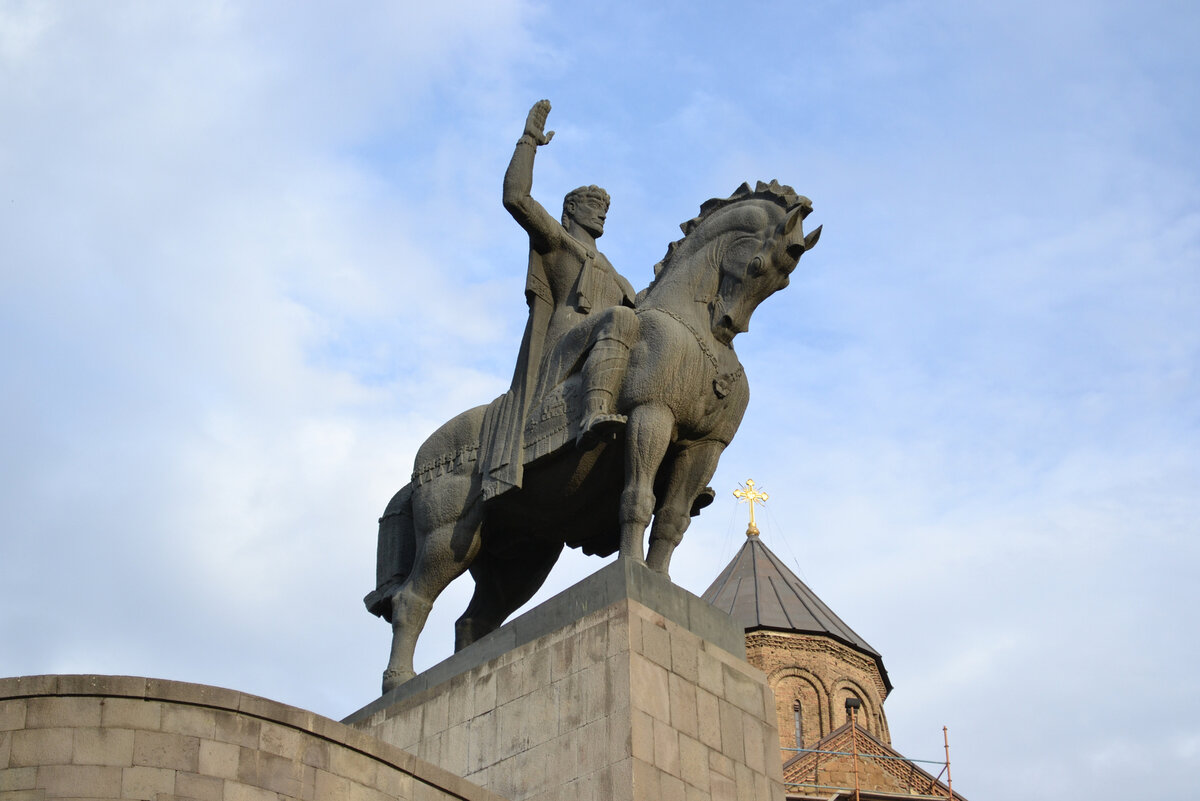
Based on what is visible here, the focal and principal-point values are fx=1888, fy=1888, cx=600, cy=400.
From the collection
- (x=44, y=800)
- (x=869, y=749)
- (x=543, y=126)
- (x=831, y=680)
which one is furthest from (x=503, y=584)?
(x=831, y=680)

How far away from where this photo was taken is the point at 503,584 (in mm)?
15648

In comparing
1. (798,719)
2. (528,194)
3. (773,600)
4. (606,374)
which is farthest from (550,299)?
(773,600)

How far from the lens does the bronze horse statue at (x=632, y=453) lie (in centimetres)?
1422

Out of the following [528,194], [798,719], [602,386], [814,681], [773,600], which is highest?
[773,600]

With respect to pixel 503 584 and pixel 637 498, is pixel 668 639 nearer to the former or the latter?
pixel 637 498

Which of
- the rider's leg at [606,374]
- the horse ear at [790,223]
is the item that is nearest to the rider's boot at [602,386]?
the rider's leg at [606,374]

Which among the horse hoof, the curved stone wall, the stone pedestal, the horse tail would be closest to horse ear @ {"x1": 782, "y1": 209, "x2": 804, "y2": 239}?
the stone pedestal

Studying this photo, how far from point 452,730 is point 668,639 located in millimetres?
1769

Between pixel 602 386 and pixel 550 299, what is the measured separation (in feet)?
5.66

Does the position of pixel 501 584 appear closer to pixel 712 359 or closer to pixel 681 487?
pixel 681 487

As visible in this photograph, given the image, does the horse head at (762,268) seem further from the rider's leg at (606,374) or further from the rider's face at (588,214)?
the rider's face at (588,214)

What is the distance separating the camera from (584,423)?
1415cm

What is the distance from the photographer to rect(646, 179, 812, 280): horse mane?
1493 cm

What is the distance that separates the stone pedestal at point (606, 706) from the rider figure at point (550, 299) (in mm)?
1538
